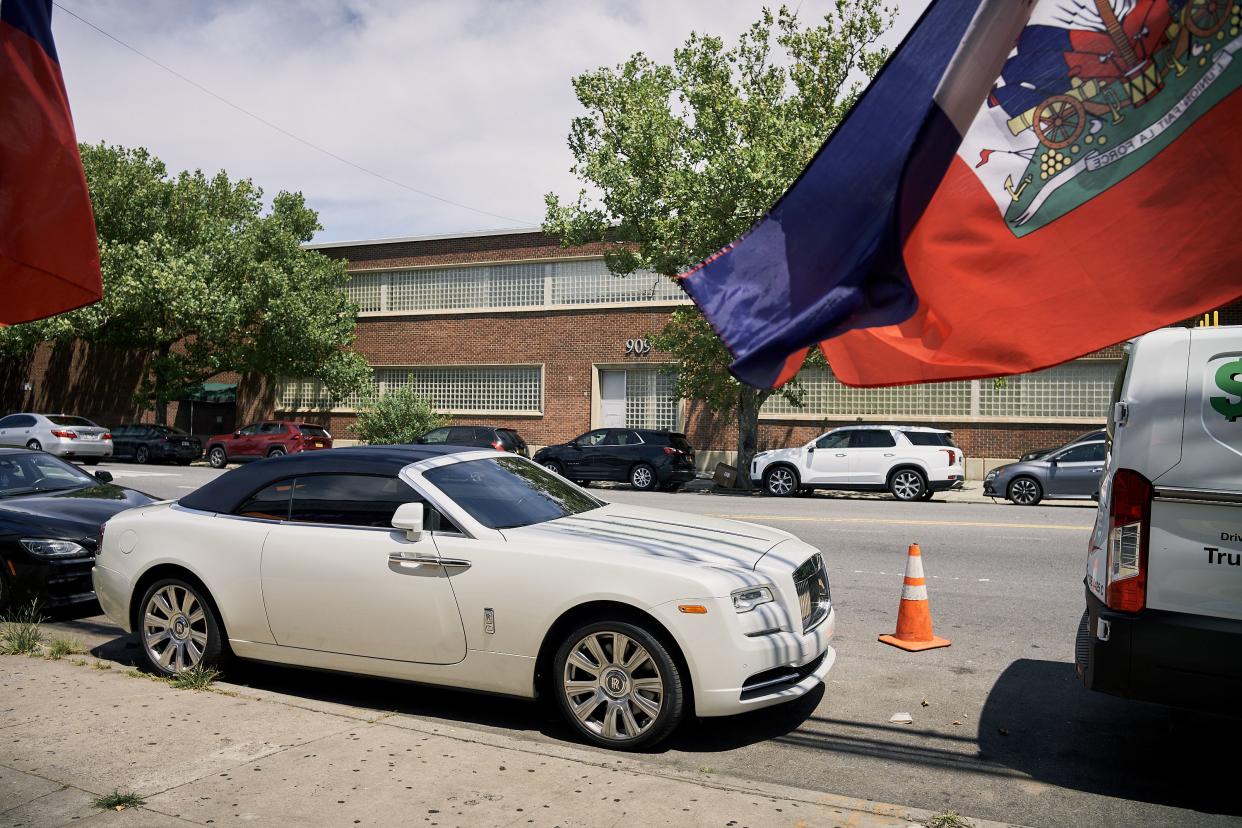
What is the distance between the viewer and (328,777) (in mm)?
4512

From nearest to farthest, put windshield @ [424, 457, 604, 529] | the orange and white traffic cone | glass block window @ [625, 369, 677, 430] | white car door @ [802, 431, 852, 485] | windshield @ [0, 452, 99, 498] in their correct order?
windshield @ [424, 457, 604, 529], the orange and white traffic cone, windshield @ [0, 452, 99, 498], white car door @ [802, 431, 852, 485], glass block window @ [625, 369, 677, 430]

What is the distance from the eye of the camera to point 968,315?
3482 mm

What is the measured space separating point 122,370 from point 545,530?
44.9 m

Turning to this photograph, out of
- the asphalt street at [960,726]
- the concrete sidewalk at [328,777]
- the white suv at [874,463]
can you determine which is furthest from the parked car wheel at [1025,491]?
the concrete sidewalk at [328,777]

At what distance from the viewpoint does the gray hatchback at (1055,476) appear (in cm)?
1967

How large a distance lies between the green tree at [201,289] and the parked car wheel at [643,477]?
1510cm

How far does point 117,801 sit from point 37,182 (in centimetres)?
256

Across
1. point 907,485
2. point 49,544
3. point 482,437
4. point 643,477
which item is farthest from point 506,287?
point 49,544

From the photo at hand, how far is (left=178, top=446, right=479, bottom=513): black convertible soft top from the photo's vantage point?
6.26m

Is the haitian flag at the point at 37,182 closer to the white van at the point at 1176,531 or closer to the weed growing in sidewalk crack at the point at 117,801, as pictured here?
the weed growing in sidewalk crack at the point at 117,801

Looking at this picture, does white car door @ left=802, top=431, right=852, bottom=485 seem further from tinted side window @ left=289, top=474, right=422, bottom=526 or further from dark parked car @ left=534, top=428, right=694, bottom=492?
tinted side window @ left=289, top=474, right=422, bottom=526

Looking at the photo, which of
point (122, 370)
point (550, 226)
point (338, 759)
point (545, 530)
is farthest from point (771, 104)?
point (122, 370)

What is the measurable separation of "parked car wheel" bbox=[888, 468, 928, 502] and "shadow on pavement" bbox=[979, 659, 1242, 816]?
50.6 ft

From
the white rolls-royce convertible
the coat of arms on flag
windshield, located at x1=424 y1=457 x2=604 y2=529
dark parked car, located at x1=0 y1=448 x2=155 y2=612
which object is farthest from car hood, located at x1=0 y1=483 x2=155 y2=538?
the coat of arms on flag
